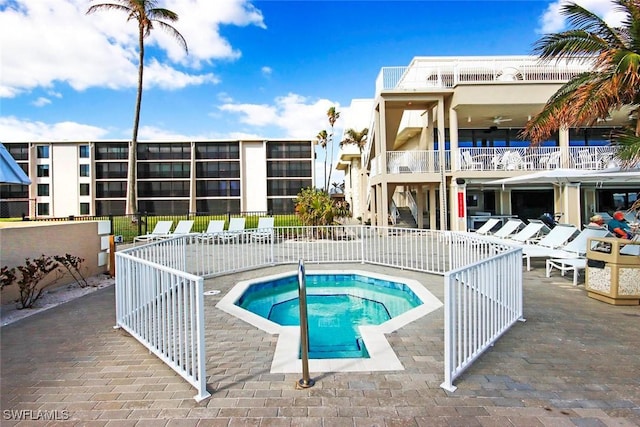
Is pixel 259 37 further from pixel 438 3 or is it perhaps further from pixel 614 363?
pixel 614 363

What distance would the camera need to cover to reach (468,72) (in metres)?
16.1

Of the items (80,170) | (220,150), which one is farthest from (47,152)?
(220,150)

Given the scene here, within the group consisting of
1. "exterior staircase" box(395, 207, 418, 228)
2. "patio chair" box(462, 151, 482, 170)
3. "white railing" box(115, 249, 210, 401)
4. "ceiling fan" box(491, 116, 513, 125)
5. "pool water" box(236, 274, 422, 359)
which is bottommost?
"pool water" box(236, 274, 422, 359)

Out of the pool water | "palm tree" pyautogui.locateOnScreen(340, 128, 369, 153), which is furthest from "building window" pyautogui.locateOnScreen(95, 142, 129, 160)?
the pool water

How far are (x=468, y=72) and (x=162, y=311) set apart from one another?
16.8m

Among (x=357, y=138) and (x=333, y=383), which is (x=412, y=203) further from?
(x=333, y=383)

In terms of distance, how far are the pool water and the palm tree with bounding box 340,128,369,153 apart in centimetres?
2119

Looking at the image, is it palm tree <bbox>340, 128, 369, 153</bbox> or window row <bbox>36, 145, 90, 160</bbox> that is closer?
palm tree <bbox>340, 128, 369, 153</bbox>

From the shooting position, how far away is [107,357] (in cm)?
392

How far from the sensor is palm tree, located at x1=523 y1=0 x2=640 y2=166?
5.91 metres

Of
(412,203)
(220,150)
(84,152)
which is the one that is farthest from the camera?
(220,150)

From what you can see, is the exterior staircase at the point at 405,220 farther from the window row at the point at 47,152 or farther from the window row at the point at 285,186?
the window row at the point at 47,152

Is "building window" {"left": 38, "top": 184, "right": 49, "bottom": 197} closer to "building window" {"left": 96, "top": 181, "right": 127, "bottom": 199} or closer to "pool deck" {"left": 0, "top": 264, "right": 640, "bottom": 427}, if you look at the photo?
"building window" {"left": 96, "top": 181, "right": 127, "bottom": 199}

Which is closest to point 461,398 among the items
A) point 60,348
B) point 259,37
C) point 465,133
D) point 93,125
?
point 60,348
